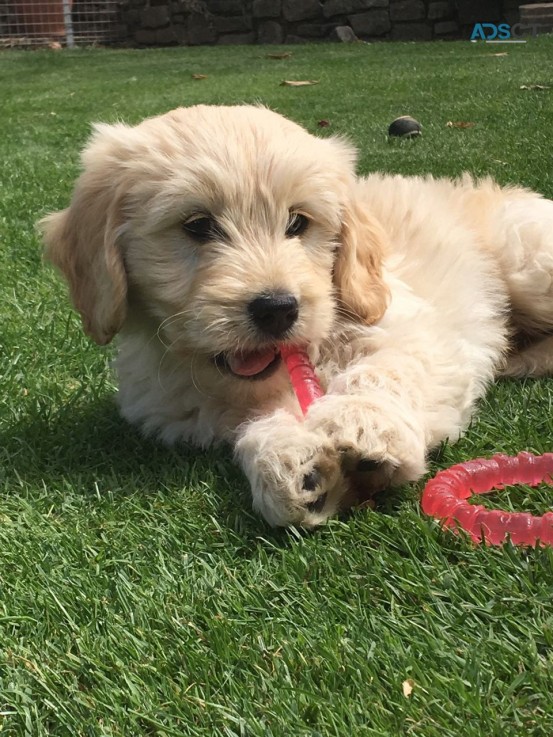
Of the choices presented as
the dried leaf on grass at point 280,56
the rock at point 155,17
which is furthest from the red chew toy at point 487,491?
the rock at point 155,17

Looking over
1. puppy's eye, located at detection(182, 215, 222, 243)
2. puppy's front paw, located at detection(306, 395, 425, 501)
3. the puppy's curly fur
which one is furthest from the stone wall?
puppy's front paw, located at detection(306, 395, 425, 501)

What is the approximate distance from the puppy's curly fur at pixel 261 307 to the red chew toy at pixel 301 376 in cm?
4

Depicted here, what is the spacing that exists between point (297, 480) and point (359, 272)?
0.87 metres

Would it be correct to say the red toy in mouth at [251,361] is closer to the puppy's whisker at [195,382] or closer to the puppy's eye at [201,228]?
the puppy's whisker at [195,382]

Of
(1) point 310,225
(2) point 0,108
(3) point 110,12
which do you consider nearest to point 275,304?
(1) point 310,225

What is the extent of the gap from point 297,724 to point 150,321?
4.72ft

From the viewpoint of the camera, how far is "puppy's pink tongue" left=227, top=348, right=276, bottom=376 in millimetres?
2398

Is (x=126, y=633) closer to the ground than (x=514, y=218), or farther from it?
closer to the ground

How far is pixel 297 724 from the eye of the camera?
56.9 inches

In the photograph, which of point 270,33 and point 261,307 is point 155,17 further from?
point 261,307

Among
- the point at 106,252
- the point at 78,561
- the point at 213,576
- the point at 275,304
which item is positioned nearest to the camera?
the point at 213,576

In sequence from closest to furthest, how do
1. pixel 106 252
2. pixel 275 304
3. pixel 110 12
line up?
pixel 275 304, pixel 106 252, pixel 110 12

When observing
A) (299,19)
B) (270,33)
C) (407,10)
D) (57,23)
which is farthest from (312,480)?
(57,23)

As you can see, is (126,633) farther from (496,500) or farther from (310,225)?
(310,225)
